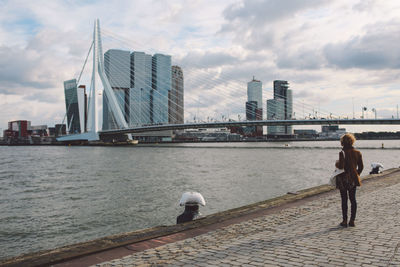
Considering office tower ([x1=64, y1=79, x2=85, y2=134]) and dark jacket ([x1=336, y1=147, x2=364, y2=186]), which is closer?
dark jacket ([x1=336, y1=147, x2=364, y2=186])

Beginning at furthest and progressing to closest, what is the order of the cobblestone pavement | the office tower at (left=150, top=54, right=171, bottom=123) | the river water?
1. the office tower at (left=150, top=54, right=171, bottom=123)
2. the river water
3. the cobblestone pavement

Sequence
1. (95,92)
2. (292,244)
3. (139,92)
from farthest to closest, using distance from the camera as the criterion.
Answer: (139,92) < (95,92) < (292,244)

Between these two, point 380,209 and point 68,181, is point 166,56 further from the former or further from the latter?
point 380,209

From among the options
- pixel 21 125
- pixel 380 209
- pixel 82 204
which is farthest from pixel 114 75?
pixel 21 125

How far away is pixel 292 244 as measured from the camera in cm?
413

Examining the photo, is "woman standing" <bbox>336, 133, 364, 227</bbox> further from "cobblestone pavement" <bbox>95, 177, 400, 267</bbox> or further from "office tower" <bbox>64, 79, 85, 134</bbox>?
"office tower" <bbox>64, 79, 85, 134</bbox>

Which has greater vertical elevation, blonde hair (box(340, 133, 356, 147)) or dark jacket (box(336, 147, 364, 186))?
blonde hair (box(340, 133, 356, 147))

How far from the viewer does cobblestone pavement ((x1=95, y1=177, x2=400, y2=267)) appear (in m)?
3.54

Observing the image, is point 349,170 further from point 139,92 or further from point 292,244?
point 139,92

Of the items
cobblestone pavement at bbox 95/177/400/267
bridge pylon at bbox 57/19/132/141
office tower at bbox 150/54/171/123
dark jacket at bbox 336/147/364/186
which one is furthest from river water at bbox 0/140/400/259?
office tower at bbox 150/54/171/123

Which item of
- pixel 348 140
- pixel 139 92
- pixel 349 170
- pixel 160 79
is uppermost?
pixel 160 79

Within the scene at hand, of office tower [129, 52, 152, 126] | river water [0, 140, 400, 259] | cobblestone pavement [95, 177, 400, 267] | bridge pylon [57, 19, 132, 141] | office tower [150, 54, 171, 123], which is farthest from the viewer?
office tower [150, 54, 171, 123]

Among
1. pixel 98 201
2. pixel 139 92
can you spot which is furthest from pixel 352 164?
pixel 139 92

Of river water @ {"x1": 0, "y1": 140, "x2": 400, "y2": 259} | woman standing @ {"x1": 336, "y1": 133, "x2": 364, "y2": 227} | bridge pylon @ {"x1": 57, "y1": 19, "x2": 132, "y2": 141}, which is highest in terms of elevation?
bridge pylon @ {"x1": 57, "y1": 19, "x2": 132, "y2": 141}
